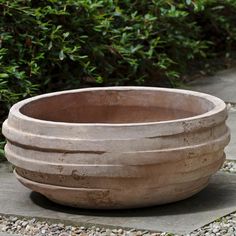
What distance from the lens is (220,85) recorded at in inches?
299

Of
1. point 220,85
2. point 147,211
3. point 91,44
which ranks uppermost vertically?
point 91,44

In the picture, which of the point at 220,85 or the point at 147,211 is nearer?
the point at 147,211

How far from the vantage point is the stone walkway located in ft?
14.1

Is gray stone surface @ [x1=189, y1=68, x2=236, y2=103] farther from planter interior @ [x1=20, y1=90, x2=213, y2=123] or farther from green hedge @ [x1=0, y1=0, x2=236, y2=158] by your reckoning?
planter interior @ [x1=20, y1=90, x2=213, y2=123]

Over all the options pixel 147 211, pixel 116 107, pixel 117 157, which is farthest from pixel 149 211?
pixel 116 107

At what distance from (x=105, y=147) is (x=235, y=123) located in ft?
7.59

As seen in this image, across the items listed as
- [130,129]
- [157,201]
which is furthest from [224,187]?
[130,129]

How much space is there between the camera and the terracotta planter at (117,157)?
427 centimetres

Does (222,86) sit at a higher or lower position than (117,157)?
lower

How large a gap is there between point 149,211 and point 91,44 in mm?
2490

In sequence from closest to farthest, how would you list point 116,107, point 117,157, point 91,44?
point 117,157 → point 116,107 → point 91,44

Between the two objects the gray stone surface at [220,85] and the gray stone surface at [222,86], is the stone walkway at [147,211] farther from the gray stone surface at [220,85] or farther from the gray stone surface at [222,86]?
the gray stone surface at [220,85]

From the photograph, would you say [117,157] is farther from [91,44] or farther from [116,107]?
[91,44]

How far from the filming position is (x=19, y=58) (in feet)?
20.5
